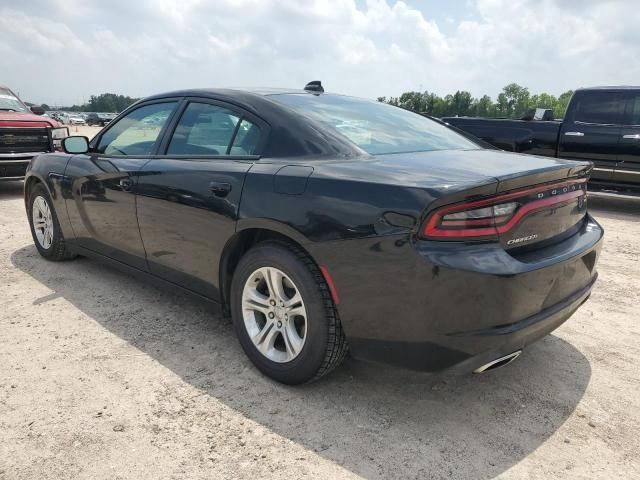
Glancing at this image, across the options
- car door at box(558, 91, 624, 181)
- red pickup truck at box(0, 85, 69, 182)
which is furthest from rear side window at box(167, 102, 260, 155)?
car door at box(558, 91, 624, 181)

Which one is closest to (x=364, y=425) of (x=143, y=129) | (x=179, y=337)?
(x=179, y=337)

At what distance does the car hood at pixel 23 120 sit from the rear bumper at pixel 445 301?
27.5 feet

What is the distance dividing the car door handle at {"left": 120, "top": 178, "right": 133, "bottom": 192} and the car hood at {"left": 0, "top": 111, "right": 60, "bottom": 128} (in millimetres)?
6341

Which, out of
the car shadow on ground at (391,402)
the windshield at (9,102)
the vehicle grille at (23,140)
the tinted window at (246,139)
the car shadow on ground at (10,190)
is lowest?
the car shadow on ground at (10,190)

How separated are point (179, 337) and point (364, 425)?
4.75 ft

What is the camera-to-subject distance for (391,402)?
2615 mm

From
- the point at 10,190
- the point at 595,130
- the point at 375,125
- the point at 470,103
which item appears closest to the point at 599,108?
the point at 595,130

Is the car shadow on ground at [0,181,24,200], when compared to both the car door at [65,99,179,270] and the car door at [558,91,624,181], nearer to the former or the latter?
the car door at [65,99,179,270]

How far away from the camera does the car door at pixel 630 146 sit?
7.79 m

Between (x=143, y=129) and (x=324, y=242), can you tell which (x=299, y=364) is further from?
(x=143, y=129)

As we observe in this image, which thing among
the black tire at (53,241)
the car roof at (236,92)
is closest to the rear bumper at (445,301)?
the car roof at (236,92)

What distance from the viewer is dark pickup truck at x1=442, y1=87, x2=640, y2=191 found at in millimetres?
7863

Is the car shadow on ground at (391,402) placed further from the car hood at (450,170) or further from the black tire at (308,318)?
the car hood at (450,170)

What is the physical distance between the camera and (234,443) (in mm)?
2283
